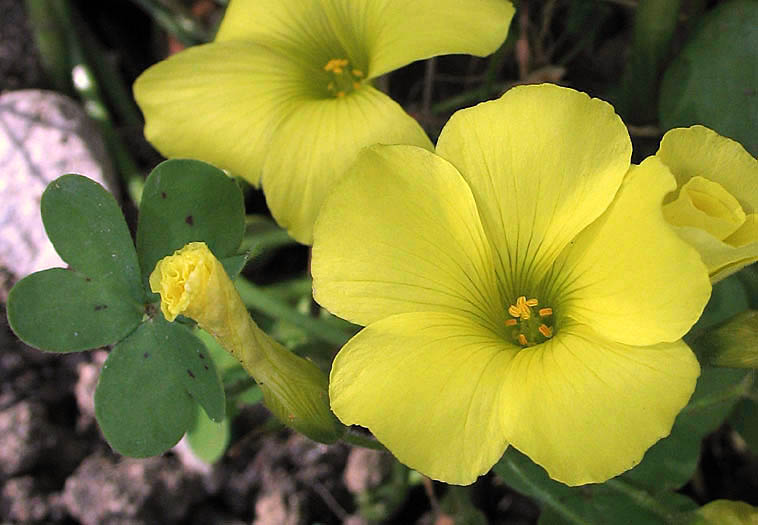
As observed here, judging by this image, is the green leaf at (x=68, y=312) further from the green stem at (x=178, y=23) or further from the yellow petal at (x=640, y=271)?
the green stem at (x=178, y=23)

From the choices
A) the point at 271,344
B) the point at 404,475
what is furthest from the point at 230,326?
the point at 404,475

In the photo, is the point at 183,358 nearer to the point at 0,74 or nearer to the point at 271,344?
the point at 271,344

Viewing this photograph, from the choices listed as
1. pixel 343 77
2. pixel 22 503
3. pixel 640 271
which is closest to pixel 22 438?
pixel 22 503

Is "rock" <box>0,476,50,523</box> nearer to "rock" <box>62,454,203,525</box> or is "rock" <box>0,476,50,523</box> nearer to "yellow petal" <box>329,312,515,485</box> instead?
"rock" <box>62,454,203,525</box>

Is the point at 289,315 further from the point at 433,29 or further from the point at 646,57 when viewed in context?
the point at 646,57

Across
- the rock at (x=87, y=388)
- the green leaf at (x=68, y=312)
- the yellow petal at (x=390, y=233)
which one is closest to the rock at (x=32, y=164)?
the rock at (x=87, y=388)

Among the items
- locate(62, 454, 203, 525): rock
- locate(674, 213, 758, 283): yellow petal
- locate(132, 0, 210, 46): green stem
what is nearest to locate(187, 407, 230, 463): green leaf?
locate(62, 454, 203, 525): rock
